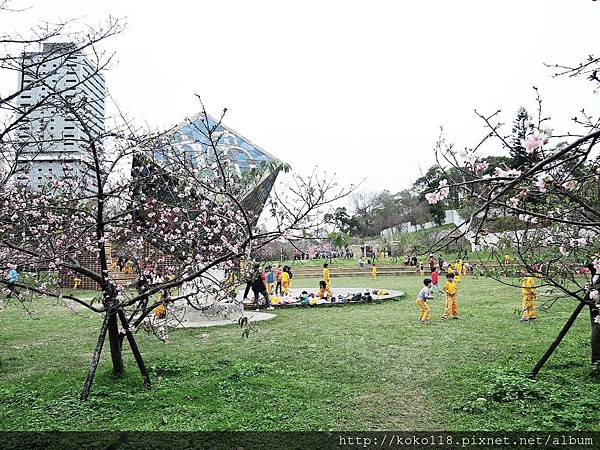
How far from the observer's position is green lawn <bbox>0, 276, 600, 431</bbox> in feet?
16.5

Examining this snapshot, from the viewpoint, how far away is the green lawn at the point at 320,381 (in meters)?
5.03

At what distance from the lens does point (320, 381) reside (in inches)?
258

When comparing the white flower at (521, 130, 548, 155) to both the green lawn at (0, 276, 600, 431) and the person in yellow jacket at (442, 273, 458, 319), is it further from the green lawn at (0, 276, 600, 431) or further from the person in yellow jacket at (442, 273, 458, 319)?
the person in yellow jacket at (442, 273, 458, 319)

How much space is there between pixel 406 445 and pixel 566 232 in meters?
3.68

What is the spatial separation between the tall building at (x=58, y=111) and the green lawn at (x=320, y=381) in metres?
2.91

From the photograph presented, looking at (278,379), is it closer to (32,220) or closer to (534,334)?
(32,220)

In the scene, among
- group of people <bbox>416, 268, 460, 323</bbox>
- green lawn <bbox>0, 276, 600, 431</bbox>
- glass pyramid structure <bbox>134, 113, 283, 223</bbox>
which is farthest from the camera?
group of people <bbox>416, 268, 460, 323</bbox>

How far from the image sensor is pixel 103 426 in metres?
4.96

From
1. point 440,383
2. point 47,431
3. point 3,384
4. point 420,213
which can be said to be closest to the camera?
point 47,431

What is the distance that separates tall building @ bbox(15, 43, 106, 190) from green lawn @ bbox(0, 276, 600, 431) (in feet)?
9.53

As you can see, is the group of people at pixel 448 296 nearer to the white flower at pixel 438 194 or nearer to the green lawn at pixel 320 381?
the green lawn at pixel 320 381

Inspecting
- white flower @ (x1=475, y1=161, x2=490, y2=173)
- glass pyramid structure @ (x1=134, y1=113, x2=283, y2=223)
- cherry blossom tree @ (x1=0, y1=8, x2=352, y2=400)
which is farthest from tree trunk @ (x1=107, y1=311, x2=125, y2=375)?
white flower @ (x1=475, y1=161, x2=490, y2=173)

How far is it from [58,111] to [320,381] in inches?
183

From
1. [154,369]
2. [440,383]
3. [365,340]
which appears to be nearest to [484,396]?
[440,383]
